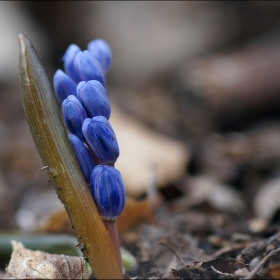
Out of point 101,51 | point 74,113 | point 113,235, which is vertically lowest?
point 113,235

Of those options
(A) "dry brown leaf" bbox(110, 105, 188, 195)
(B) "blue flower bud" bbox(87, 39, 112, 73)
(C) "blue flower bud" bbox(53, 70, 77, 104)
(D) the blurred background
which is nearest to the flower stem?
(C) "blue flower bud" bbox(53, 70, 77, 104)

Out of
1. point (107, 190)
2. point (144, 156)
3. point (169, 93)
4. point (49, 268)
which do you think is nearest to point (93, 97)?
point (107, 190)

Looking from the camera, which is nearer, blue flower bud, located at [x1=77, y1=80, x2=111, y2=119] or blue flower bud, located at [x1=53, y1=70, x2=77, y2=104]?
blue flower bud, located at [x1=77, y1=80, x2=111, y2=119]

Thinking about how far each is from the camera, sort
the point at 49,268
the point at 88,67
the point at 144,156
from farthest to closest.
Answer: the point at 144,156 → the point at 88,67 → the point at 49,268

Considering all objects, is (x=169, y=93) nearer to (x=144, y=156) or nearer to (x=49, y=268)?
(x=144, y=156)

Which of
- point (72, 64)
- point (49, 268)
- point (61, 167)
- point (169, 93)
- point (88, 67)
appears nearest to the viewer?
point (61, 167)

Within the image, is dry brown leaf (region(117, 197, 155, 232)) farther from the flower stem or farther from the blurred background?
the flower stem

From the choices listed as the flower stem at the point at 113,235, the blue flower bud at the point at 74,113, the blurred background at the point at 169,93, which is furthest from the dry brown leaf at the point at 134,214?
the blue flower bud at the point at 74,113
